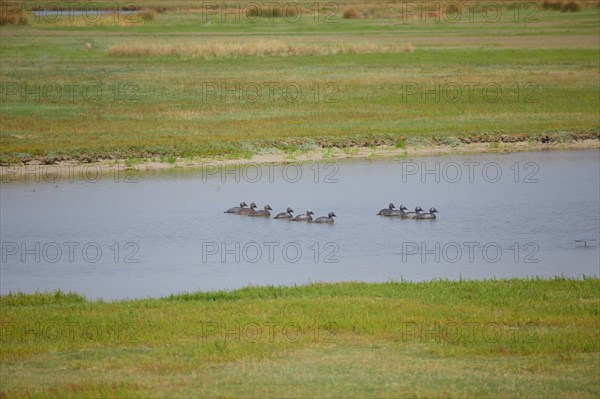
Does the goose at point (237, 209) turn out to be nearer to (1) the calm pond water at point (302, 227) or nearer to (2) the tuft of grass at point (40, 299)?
(1) the calm pond water at point (302, 227)

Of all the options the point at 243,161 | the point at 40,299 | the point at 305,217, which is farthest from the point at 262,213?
the point at 40,299

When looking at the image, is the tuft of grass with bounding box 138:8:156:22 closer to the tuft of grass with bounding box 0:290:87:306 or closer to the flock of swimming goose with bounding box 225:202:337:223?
the flock of swimming goose with bounding box 225:202:337:223

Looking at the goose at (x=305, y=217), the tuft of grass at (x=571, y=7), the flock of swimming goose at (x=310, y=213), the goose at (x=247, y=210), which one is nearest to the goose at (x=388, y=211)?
the flock of swimming goose at (x=310, y=213)

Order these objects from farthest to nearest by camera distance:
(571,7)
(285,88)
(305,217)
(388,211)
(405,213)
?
(571,7), (285,88), (388,211), (405,213), (305,217)

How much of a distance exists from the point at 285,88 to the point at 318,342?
3300 cm

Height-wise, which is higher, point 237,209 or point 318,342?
point 318,342

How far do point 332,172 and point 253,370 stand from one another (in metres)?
18.8

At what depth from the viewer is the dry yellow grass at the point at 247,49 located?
194 ft

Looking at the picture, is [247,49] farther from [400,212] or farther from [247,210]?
[400,212]

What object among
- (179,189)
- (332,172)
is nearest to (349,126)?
(332,172)

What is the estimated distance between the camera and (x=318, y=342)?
45.0ft

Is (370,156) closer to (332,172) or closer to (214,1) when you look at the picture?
(332,172)

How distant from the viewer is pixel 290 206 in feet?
86.3

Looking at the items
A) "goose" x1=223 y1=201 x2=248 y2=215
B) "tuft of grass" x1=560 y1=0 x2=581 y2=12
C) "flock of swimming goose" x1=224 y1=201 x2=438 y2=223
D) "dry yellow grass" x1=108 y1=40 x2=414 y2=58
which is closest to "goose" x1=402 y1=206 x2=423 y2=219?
"flock of swimming goose" x1=224 y1=201 x2=438 y2=223
